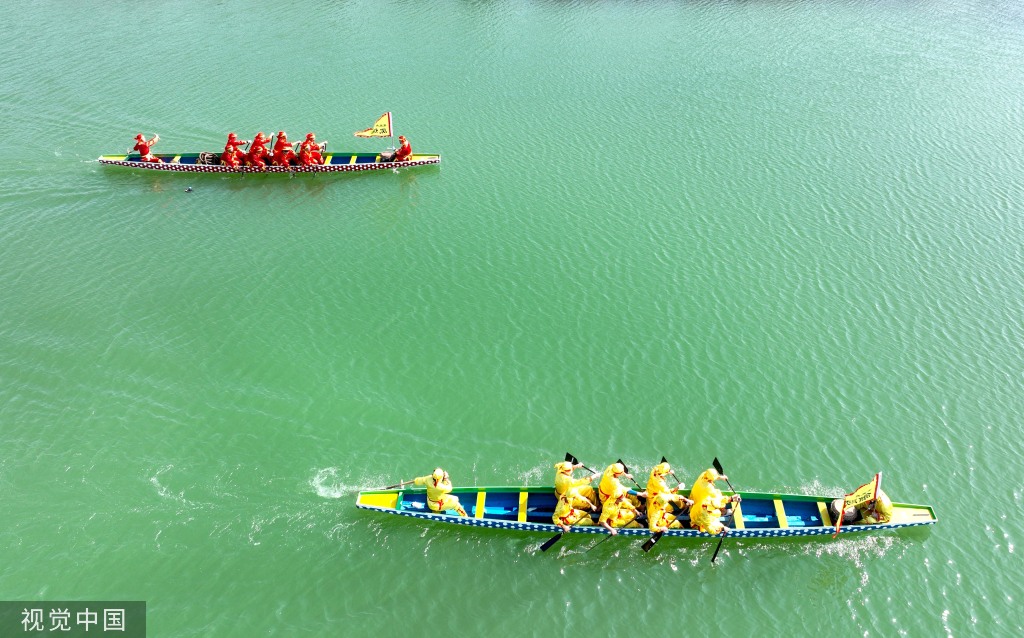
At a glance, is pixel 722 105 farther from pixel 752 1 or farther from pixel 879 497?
pixel 879 497

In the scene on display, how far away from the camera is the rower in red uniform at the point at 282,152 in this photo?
33406 mm

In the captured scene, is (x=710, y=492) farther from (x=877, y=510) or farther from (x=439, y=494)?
(x=439, y=494)

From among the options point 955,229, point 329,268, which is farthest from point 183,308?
point 955,229

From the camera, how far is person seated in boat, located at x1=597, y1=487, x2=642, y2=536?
17.6 metres

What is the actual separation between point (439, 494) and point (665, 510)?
228 inches

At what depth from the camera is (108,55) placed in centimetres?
4231

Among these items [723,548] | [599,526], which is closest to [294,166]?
[599,526]

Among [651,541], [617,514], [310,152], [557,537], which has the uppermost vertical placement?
[310,152]

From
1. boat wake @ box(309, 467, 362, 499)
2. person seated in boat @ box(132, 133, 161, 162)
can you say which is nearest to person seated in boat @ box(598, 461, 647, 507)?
boat wake @ box(309, 467, 362, 499)

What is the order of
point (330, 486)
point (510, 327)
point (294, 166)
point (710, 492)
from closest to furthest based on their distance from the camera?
point (710, 492), point (330, 486), point (510, 327), point (294, 166)

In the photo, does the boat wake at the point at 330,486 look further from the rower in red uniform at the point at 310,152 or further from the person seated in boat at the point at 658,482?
the rower in red uniform at the point at 310,152

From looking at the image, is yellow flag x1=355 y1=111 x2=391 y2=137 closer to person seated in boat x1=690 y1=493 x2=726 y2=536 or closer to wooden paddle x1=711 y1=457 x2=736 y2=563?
wooden paddle x1=711 y1=457 x2=736 y2=563

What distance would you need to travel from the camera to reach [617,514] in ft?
58.0

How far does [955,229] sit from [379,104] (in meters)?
28.5
